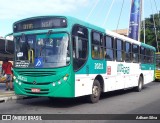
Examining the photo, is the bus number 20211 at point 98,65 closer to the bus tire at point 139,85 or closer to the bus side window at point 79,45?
→ the bus side window at point 79,45

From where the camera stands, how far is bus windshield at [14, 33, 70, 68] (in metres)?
10.7

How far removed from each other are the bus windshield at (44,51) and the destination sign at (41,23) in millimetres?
327

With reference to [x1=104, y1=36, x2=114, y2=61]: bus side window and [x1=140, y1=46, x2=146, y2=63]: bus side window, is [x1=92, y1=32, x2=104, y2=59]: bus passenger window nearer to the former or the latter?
[x1=104, y1=36, x2=114, y2=61]: bus side window

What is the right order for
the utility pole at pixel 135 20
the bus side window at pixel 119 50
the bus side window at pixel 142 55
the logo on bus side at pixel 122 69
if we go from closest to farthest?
the bus side window at pixel 119 50
the logo on bus side at pixel 122 69
the bus side window at pixel 142 55
the utility pole at pixel 135 20

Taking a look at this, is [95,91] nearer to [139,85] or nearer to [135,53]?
[135,53]

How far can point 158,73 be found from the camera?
29938 mm

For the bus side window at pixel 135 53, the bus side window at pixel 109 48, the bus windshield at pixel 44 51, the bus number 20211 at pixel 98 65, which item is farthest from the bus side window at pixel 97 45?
the bus side window at pixel 135 53

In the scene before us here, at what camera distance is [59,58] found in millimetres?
10688

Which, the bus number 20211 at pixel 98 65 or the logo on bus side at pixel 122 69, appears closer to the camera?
the bus number 20211 at pixel 98 65

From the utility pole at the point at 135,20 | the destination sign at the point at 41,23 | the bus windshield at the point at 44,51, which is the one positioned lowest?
the bus windshield at the point at 44,51

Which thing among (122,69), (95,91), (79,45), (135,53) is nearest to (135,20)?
(135,53)

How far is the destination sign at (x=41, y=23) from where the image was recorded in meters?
11.0

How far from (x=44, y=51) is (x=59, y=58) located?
22.9 inches

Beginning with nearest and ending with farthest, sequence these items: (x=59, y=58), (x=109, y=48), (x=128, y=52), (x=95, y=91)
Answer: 1. (x=59, y=58)
2. (x=95, y=91)
3. (x=109, y=48)
4. (x=128, y=52)
